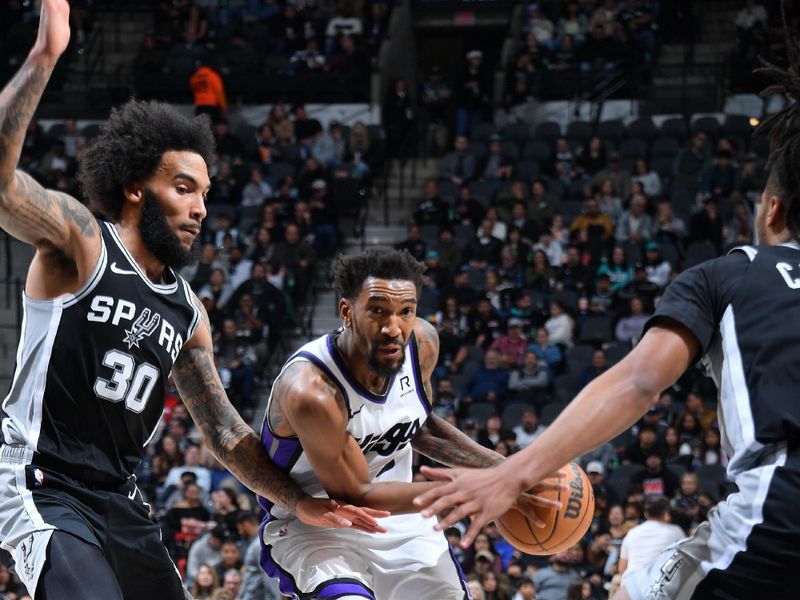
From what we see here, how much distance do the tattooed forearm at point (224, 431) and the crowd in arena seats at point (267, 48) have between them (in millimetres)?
13887

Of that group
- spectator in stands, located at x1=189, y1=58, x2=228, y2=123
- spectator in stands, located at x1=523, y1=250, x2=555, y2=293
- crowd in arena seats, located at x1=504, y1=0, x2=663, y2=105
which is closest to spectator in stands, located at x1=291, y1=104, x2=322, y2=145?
spectator in stands, located at x1=189, y1=58, x2=228, y2=123

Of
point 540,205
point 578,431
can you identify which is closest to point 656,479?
point 540,205

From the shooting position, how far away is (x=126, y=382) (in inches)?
167

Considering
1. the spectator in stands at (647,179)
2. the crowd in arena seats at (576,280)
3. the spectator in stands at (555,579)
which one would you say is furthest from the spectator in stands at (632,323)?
the spectator in stands at (555,579)

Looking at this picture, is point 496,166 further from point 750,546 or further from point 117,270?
point 750,546

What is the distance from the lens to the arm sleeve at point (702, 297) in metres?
3.01

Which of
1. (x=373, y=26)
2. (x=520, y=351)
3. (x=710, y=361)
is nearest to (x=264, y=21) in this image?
(x=373, y=26)

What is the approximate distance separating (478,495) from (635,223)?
11.7 m

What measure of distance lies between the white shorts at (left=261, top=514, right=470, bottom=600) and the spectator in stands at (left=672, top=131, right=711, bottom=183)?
1101cm

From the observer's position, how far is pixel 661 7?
18750 millimetres

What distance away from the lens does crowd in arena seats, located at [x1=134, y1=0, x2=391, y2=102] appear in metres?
18.4

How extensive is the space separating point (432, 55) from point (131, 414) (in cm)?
1896

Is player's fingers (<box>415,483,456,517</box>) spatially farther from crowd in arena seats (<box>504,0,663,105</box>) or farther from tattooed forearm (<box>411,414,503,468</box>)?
crowd in arena seats (<box>504,0,663,105</box>)

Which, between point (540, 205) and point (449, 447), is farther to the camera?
point (540, 205)
